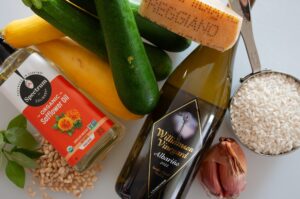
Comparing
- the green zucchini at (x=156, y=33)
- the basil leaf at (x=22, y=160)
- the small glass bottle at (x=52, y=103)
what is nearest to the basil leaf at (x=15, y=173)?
the basil leaf at (x=22, y=160)

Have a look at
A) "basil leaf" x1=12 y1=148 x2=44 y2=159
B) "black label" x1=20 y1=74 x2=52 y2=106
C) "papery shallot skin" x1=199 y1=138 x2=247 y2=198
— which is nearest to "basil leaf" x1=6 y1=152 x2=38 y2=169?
"basil leaf" x1=12 y1=148 x2=44 y2=159

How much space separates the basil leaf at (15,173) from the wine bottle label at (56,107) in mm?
139

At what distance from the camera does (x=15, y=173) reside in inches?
30.0

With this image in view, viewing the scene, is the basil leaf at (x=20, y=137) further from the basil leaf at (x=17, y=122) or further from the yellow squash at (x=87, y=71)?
the yellow squash at (x=87, y=71)

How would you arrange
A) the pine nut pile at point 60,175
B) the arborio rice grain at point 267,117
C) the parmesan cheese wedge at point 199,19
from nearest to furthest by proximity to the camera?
the parmesan cheese wedge at point 199,19, the arborio rice grain at point 267,117, the pine nut pile at point 60,175

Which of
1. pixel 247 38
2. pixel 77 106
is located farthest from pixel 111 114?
pixel 247 38

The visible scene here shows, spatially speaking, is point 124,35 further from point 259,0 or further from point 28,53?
point 259,0

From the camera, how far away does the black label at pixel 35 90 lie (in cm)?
67

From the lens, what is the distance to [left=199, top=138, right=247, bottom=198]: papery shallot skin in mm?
686

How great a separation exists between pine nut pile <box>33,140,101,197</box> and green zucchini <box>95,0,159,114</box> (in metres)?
0.21

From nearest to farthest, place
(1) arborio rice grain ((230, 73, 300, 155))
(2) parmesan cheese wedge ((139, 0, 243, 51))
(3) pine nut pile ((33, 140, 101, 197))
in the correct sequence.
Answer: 1. (2) parmesan cheese wedge ((139, 0, 243, 51))
2. (1) arborio rice grain ((230, 73, 300, 155))
3. (3) pine nut pile ((33, 140, 101, 197))

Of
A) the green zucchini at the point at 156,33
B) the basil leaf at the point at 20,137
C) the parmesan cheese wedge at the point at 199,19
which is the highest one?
the parmesan cheese wedge at the point at 199,19

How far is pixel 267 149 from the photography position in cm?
68

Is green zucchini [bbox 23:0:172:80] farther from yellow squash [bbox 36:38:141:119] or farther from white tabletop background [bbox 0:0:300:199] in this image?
white tabletop background [bbox 0:0:300:199]
